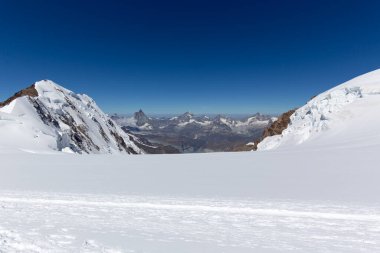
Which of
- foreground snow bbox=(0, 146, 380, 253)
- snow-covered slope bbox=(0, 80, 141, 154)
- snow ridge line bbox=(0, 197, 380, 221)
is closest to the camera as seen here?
foreground snow bbox=(0, 146, 380, 253)

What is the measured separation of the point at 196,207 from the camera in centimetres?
1162

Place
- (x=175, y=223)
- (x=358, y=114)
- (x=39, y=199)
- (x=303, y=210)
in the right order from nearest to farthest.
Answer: (x=175, y=223), (x=303, y=210), (x=39, y=199), (x=358, y=114)

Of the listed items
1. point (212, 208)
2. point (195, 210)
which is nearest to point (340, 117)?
point (212, 208)

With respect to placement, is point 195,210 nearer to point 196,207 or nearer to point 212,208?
point 196,207

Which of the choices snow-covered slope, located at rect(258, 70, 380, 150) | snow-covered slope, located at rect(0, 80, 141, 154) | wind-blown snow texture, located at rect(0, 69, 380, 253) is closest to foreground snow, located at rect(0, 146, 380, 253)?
wind-blown snow texture, located at rect(0, 69, 380, 253)

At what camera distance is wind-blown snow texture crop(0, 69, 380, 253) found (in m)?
7.60

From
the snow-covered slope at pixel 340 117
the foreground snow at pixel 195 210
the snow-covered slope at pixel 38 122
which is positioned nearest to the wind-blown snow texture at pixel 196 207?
the foreground snow at pixel 195 210

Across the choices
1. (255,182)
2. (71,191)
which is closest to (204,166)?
(255,182)

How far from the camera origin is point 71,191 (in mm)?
14930

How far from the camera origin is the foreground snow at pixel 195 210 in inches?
298

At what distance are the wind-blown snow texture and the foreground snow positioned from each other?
30 mm

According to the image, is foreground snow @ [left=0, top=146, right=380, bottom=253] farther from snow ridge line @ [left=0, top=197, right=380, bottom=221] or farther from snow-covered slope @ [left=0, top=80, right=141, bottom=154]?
snow-covered slope @ [left=0, top=80, right=141, bottom=154]

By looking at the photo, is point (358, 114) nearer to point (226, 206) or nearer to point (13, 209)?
point (226, 206)

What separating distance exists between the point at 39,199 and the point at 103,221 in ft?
15.6
